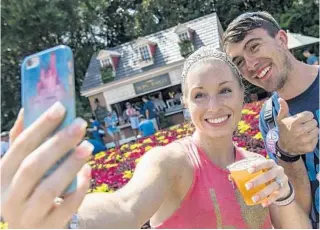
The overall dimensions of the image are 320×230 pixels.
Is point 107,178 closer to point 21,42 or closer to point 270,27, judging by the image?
point 270,27

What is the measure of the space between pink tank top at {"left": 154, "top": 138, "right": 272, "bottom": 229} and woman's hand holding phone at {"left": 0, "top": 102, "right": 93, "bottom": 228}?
2.11 feet

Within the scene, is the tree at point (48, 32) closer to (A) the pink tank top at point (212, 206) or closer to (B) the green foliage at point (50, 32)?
(B) the green foliage at point (50, 32)

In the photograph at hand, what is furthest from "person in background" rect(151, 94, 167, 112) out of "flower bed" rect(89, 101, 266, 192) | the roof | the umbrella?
"flower bed" rect(89, 101, 266, 192)

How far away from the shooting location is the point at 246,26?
A: 1.98 meters

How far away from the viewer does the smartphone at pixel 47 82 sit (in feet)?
2.76

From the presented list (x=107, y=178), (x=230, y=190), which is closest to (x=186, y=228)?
(x=230, y=190)

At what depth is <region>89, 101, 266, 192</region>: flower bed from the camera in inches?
161

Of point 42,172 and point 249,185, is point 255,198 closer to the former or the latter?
point 249,185

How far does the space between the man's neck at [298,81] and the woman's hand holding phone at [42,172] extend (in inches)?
51.1

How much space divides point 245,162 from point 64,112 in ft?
2.32

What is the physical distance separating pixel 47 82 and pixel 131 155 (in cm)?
459

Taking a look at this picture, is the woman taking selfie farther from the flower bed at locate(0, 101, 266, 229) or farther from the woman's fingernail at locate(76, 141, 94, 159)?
the flower bed at locate(0, 101, 266, 229)

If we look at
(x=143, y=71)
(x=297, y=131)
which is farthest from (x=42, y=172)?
(x=143, y=71)

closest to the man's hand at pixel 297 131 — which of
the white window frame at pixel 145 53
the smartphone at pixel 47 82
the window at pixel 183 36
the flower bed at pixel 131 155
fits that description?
the smartphone at pixel 47 82
